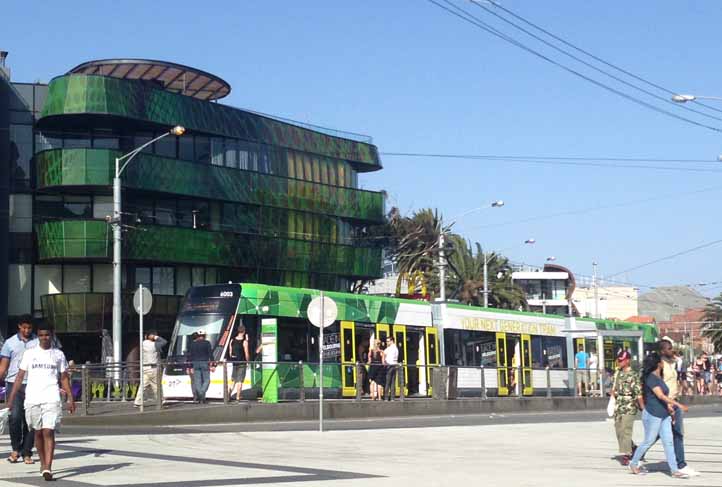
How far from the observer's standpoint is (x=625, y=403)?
16016 millimetres

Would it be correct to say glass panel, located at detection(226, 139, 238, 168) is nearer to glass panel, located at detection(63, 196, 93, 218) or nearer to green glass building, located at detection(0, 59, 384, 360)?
green glass building, located at detection(0, 59, 384, 360)

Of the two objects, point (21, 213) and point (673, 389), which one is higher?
point (21, 213)

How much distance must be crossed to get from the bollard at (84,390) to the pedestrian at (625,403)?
46.7 ft

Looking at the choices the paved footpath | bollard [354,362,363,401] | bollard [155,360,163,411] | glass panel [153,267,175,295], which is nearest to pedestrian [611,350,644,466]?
the paved footpath

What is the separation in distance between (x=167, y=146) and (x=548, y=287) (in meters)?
62.9

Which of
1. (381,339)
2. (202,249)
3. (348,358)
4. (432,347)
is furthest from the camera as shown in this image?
(202,249)

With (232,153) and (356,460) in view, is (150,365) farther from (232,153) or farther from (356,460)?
(232,153)

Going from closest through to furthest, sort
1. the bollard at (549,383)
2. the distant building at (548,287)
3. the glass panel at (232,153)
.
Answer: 1. the bollard at (549,383)
2. the glass panel at (232,153)
3. the distant building at (548,287)

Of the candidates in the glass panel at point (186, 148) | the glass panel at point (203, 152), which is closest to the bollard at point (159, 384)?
the glass panel at point (186, 148)

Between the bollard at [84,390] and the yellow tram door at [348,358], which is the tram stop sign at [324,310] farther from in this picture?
the yellow tram door at [348,358]

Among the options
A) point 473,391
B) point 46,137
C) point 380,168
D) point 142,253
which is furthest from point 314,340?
point 380,168

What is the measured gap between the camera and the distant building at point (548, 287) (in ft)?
359

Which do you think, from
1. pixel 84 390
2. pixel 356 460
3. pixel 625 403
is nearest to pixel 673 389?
pixel 625 403

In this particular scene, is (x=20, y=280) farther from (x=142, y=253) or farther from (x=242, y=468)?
(x=242, y=468)
